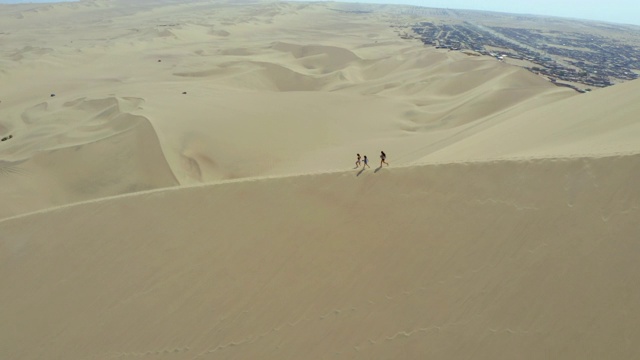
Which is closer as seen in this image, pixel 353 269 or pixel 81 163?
pixel 353 269

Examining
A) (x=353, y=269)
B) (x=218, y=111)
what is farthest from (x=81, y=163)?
(x=353, y=269)

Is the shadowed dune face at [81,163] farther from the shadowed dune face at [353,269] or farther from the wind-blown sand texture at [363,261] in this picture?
the shadowed dune face at [353,269]

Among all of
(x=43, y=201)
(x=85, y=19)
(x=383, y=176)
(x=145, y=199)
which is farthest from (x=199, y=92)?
(x=85, y=19)

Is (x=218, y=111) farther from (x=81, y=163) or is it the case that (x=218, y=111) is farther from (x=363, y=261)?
(x=363, y=261)

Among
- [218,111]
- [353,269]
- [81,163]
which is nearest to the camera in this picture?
[353,269]

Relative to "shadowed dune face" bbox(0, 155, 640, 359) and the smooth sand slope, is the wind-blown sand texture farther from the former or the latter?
the smooth sand slope

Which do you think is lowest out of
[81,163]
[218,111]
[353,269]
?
[81,163]

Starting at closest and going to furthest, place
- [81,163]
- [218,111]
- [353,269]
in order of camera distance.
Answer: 1. [353,269]
2. [81,163]
3. [218,111]

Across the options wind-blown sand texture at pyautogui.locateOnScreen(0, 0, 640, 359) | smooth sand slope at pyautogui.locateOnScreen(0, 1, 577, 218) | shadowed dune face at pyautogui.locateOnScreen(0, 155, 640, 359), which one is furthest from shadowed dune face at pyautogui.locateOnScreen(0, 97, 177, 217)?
shadowed dune face at pyautogui.locateOnScreen(0, 155, 640, 359)

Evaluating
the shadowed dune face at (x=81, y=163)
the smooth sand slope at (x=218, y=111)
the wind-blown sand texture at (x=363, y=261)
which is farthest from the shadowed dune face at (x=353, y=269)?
the shadowed dune face at (x=81, y=163)
